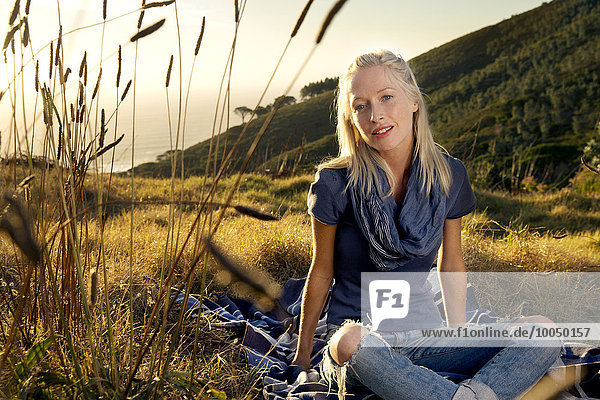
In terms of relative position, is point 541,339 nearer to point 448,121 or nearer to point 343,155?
point 343,155

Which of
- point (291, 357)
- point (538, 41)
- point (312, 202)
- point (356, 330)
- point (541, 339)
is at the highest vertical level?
point (538, 41)

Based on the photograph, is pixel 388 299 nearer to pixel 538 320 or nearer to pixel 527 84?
pixel 538 320

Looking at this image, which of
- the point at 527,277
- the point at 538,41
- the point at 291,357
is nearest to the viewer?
the point at 291,357

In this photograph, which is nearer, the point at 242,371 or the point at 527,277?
the point at 242,371

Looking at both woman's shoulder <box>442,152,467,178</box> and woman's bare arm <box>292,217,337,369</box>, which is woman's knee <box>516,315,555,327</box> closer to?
Result: woman's shoulder <box>442,152,467,178</box>

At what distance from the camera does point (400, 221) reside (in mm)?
2082

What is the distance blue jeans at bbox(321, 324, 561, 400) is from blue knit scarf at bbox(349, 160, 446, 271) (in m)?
0.33

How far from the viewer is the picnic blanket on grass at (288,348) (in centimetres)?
200

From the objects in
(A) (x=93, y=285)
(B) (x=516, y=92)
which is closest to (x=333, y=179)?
(A) (x=93, y=285)

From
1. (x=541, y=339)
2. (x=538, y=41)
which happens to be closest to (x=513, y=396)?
(x=541, y=339)

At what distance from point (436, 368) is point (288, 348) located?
774mm

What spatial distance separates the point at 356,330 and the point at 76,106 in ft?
3.83

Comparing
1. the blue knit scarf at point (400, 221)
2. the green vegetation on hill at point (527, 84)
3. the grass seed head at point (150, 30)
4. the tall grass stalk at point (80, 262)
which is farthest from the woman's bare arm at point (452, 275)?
the green vegetation on hill at point (527, 84)

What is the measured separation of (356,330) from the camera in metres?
1.80
